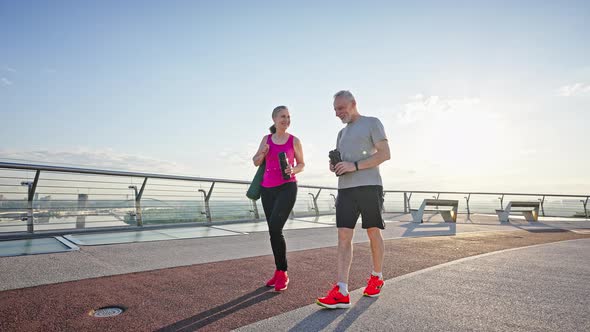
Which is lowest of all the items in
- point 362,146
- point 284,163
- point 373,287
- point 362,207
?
point 373,287

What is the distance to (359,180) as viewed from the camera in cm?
295

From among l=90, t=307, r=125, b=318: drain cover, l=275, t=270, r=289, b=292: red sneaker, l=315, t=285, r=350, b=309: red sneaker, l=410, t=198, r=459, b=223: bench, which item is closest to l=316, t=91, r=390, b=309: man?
l=315, t=285, r=350, b=309: red sneaker

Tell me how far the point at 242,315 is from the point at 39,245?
402cm

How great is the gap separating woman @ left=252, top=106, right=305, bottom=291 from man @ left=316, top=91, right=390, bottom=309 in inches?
22.6

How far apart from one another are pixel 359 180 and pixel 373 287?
90 cm

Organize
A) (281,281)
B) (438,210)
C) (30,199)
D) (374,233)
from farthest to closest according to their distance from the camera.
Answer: (438,210) < (30,199) < (281,281) < (374,233)

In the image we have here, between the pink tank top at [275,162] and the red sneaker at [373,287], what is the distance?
3.85 feet

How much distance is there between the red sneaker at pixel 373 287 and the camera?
9.48ft

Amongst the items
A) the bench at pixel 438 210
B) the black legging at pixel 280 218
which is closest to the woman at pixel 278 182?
the black legging at pixel 280 218

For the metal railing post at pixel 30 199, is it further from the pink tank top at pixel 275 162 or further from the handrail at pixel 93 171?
the pink tank top at pixel 275 162

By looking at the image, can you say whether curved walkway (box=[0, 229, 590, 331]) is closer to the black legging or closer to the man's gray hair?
the black legging

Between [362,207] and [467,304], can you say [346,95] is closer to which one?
[362,207]

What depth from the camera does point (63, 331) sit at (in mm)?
2123

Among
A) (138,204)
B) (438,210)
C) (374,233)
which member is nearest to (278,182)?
(374,233)
